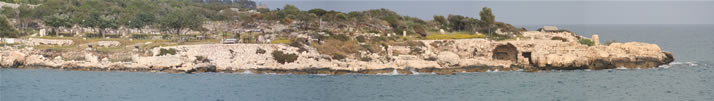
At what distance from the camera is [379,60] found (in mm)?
46531

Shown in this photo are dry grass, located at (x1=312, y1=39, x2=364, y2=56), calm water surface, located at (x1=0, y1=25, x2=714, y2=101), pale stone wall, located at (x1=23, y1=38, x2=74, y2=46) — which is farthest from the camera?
pale stone wall, located at (x1=23, y1=38, x2=74, y2=46)

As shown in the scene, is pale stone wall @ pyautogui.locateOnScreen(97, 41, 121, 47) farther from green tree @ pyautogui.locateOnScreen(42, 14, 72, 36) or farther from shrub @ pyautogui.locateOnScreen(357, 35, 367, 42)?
shrub @ pyautogui.locateOnScreen(357, 35, 367, 42)

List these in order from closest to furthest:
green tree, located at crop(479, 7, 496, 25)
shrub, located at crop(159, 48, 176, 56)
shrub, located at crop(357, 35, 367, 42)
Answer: shrub, located at crop(159, 48, 176, 56) < shrub, located at crop(357, 35, 367, 42) < green tree, located at crop(479, 7, 496, 25)

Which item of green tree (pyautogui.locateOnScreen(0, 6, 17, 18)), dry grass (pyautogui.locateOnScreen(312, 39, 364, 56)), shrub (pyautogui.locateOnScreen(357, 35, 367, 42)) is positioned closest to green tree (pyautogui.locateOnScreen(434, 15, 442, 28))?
shrub (pyautogui.locateOnScreen(357, 35, 367, 42))

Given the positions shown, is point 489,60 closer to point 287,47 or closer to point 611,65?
point 611,65

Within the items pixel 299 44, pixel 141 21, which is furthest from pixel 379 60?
pixel 141 21

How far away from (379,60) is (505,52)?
10.4 meters

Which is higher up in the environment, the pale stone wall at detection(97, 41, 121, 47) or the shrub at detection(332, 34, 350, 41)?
the shrub at detection(332, 34, 350, 41)

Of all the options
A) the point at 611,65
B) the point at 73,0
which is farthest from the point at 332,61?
the point at 73,0

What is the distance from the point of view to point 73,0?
300ft

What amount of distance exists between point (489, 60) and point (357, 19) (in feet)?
81.0

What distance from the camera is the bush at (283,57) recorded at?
147 ft

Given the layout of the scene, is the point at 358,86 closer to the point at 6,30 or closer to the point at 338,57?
the point at 338,57

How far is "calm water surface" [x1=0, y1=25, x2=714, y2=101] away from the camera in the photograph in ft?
113
